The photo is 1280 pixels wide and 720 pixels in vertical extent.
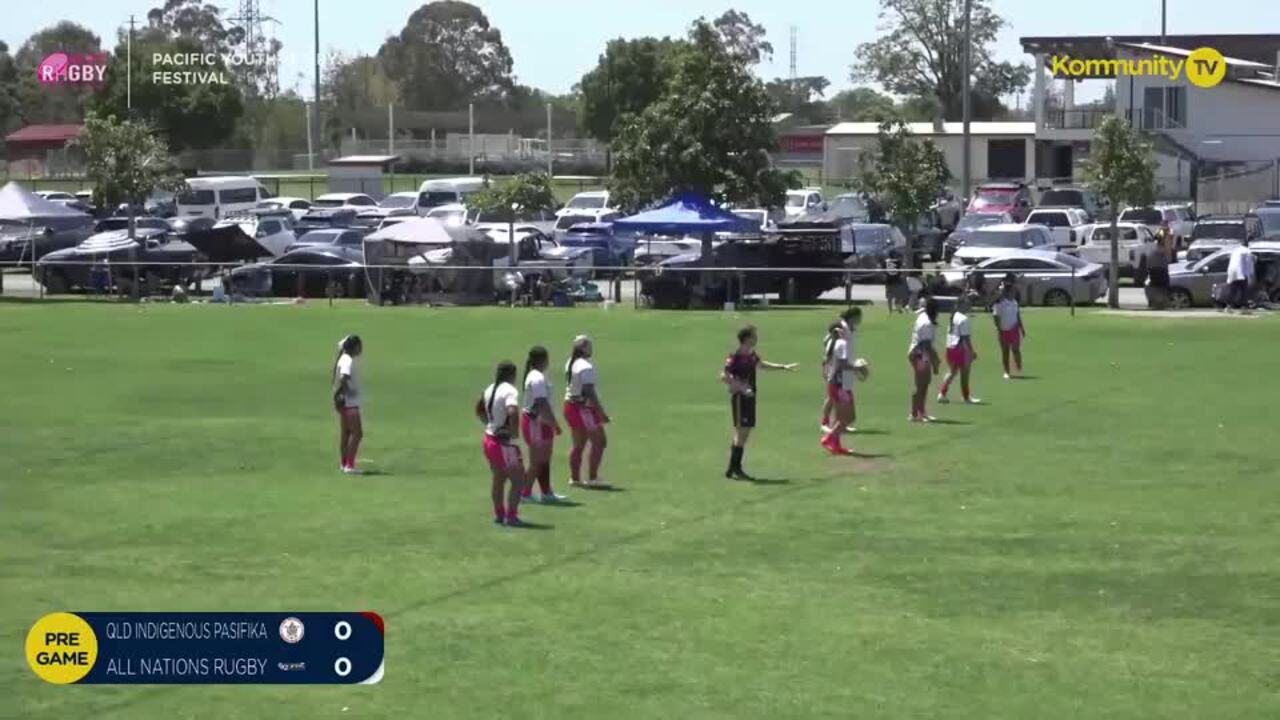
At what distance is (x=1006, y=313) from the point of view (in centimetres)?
3278

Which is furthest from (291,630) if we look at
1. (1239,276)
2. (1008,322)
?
(1239,276)

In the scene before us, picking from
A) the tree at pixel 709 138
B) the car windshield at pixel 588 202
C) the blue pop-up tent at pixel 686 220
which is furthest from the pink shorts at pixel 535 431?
the car windshield at pixel 588 202

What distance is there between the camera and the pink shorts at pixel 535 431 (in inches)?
827

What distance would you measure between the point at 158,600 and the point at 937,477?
32.9 ft

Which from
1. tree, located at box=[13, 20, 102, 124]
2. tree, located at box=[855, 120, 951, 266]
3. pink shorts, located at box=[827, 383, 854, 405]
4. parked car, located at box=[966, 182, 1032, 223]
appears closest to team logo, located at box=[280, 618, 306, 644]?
pink shorts, located at box=[827, 383, 854, 405]

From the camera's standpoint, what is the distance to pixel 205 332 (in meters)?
43.2

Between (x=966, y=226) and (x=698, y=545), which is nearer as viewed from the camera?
(x=698, y=545)

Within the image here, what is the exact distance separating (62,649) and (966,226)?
51.1 metres

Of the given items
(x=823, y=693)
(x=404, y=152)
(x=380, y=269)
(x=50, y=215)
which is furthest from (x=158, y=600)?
(x=404, y=152)

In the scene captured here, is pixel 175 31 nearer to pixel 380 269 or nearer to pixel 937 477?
pixel 380 269

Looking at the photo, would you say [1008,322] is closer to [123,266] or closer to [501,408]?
[501,408]

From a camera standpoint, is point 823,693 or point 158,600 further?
point 158,600

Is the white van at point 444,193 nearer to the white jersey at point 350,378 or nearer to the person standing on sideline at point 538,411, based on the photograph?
the white jersey at point 350,378

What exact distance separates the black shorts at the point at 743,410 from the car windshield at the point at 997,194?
5052 centimetres
